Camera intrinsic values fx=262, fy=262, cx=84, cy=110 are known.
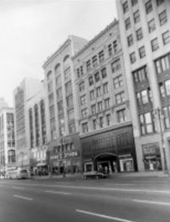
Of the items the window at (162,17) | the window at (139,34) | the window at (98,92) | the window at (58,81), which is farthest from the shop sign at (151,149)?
the window at (58,81)

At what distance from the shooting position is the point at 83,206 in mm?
11258

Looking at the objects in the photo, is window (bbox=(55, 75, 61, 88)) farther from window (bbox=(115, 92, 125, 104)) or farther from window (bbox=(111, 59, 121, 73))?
window (bbox=(115, 92, 125, 104))

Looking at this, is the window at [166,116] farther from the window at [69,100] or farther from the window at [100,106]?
the window at [69,100]

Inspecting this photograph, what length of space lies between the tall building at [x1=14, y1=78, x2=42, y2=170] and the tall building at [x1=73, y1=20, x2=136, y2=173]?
1410 inches

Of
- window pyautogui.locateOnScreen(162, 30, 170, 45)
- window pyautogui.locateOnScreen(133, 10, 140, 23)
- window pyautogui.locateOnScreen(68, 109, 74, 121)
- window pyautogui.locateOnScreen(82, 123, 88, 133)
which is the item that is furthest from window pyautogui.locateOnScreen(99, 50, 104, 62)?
window pyautogui.locateOnScreen(162, 30, 170, 45)

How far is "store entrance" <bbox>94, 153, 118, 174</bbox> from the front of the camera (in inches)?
1904

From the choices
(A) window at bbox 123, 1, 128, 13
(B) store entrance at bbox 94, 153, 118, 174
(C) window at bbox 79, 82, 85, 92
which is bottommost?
(B) store entrance at bbox 94, 153, 118, 174

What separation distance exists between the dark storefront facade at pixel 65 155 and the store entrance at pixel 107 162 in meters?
6.80

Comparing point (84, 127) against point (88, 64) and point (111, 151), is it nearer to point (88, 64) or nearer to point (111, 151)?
point (111, 151)

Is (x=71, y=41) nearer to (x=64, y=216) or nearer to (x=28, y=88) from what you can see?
(x=28, y=88)

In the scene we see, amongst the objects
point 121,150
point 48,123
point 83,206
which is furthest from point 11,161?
point 83,206

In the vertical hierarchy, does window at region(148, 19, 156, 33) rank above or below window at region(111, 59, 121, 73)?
above

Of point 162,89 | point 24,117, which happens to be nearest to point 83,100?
point 162,89

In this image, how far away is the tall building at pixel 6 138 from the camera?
116500mm
